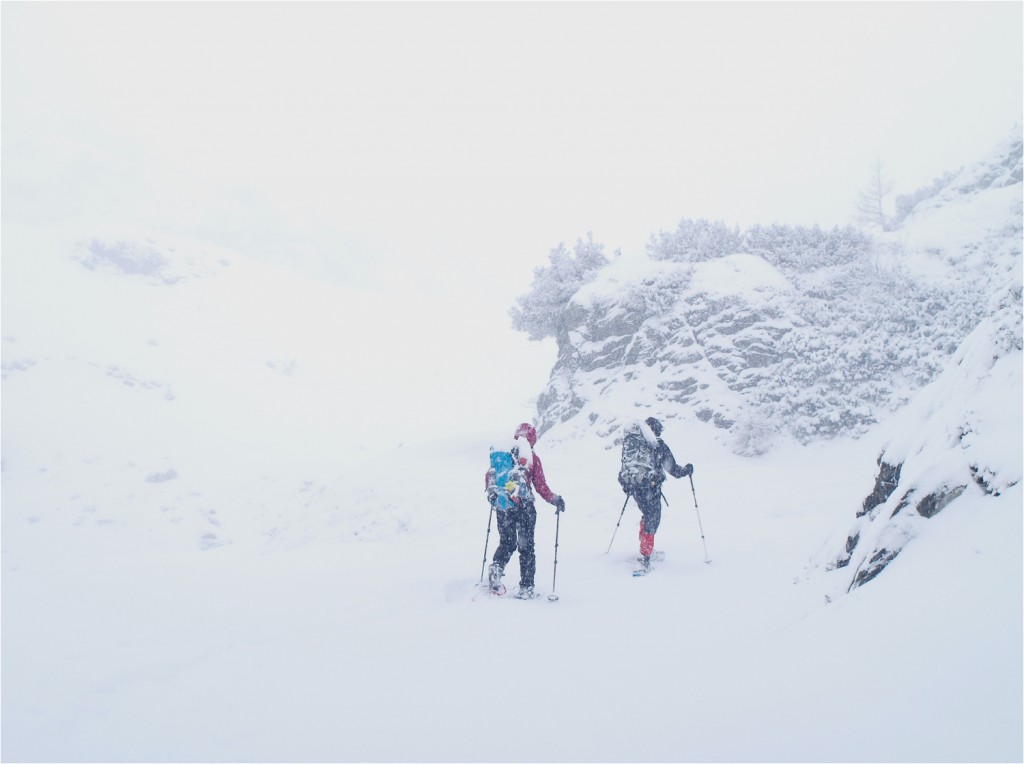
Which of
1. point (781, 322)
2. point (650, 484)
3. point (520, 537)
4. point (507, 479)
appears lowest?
point (520, 537)

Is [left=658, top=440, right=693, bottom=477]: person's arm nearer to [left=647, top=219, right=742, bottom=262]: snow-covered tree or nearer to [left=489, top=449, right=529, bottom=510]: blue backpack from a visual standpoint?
[left=489, top=449, right=529, bottom=510]: blue backpack

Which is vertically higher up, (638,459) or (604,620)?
(638,459)

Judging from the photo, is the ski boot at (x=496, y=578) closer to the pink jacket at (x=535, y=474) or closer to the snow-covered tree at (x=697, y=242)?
the pink jacket at (x=535, y=474)

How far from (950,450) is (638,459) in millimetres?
4280

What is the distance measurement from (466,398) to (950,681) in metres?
42.5

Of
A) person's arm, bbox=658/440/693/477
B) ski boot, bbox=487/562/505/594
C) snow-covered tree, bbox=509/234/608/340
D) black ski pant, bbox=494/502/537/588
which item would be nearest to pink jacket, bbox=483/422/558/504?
black ski pant, bbox=494/502/537/588

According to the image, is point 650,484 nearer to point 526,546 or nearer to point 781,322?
point 526,546

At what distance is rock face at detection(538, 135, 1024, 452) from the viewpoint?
16.1 metres

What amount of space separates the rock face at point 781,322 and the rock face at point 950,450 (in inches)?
433

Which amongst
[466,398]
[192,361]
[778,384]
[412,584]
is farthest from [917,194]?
[192,361]

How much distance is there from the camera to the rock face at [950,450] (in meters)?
3.74

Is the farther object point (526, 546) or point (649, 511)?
point (649, 511)

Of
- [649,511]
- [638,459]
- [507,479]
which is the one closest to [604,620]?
[507,479]

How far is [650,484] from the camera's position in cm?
795
